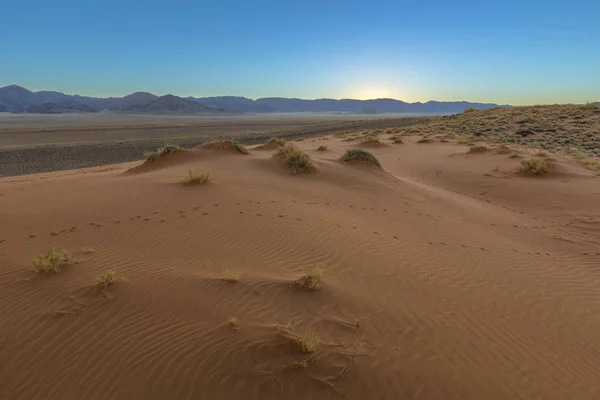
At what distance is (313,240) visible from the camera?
7238 mm

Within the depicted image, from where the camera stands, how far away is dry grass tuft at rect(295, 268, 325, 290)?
17.3 ft

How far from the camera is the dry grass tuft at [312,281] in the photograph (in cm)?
527

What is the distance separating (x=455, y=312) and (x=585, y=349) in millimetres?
1562

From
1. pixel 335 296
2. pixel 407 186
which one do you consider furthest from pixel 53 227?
pixel 407 186

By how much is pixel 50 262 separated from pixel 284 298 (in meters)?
3.32

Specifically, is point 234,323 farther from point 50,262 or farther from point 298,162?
point 298,162

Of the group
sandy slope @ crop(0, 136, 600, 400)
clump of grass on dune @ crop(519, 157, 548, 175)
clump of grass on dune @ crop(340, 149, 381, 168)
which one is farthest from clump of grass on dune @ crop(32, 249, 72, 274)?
clump of grass on dune @ crop(519, 157, 548, 175)

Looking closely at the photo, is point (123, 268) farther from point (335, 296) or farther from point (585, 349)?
point (585, 349)

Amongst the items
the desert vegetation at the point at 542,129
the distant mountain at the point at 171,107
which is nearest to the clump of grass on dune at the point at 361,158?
the desert vegetation at the point at 542,129

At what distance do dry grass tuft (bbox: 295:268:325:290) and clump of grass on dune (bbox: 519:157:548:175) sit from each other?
13406mm

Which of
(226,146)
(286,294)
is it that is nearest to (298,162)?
(226,146)

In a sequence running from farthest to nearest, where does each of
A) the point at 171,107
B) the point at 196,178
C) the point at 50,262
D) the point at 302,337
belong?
the point at 171,107 < the point at 196,178 < the point at 50,262 < the point at 302,337

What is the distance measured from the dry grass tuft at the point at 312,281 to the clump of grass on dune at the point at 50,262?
3365mm

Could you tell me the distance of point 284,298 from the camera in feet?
16.6
